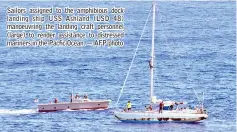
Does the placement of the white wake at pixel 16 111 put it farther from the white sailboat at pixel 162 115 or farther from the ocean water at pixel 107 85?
the white sailboat at pixel 162 115

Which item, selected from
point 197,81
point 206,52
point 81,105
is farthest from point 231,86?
point 206,52

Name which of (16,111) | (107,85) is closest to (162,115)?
(16,111)

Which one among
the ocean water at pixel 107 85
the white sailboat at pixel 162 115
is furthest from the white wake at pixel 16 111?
the white sailboat at pixel 162 115

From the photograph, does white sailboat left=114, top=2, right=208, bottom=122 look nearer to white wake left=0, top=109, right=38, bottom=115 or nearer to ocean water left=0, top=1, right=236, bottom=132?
ocean water left=0, top=1, right=236, bottom=132

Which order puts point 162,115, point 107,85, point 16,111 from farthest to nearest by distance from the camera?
point 107,85
point 16,111
point 162,115

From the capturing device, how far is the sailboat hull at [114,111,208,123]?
442 feet

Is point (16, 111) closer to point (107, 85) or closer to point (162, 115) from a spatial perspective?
point (162, 115)

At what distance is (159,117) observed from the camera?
134750 mm

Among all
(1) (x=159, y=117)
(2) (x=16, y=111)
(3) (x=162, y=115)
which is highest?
(2) (x=16, y=111)

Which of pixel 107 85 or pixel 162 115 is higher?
pixel 107 85

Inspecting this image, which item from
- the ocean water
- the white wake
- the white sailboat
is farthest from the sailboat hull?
the white wake

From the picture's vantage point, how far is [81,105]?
473ft

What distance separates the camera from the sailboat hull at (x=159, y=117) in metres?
135

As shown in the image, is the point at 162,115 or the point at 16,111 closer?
the point at 162,115
